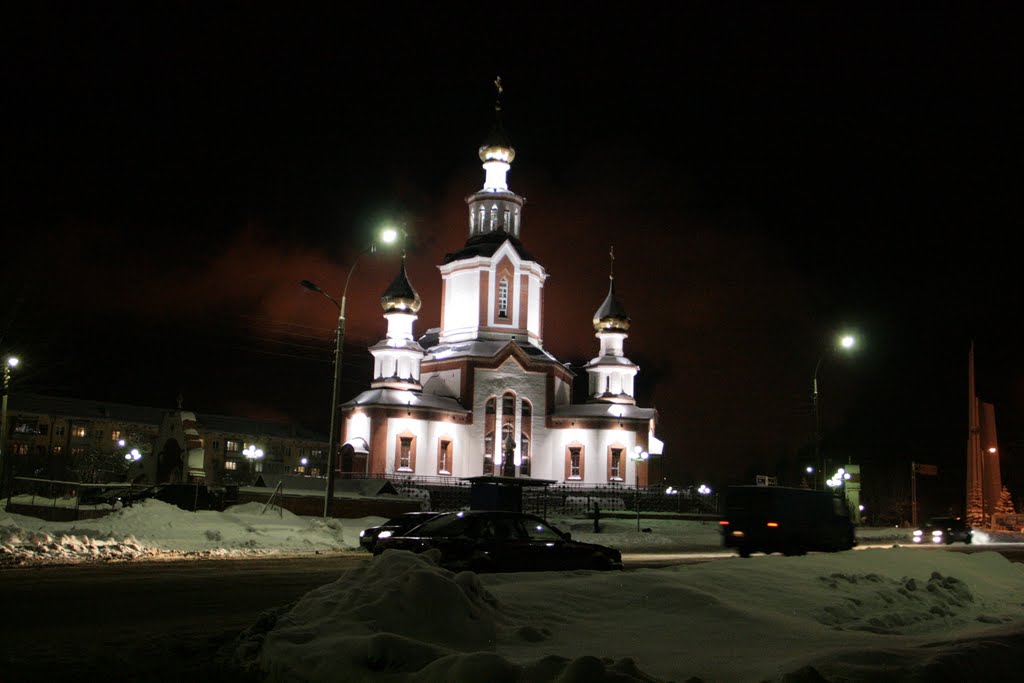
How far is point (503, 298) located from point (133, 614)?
5451 centimetres

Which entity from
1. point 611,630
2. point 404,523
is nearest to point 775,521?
point 404,523

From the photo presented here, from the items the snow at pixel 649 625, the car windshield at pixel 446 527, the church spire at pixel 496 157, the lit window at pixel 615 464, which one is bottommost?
the snow at pixel 649 625

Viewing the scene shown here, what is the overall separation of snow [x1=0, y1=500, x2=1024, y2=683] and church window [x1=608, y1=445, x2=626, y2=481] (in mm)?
45614

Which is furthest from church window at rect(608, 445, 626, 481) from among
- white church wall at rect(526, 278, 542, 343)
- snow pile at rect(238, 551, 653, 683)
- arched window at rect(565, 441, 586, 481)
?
snow pile at rect(238, 551, 653, 683)

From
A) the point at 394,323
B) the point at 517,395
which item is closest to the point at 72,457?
the point at 394,323

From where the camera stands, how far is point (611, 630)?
9102 mm

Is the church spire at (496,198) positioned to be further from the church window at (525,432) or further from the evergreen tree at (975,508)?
the evergreen tree at (975,508)

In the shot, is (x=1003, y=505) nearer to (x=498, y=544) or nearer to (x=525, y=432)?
(x=525, y=432)

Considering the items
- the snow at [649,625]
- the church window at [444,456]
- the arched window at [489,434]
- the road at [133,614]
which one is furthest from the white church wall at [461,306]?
the snow at [649,625]

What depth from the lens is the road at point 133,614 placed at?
8.07 metres

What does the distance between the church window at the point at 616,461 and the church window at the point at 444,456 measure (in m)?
10.6

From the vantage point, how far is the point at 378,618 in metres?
8.19

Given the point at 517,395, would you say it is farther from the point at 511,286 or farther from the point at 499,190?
the point at 499,190

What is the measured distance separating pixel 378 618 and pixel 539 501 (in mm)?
42359
